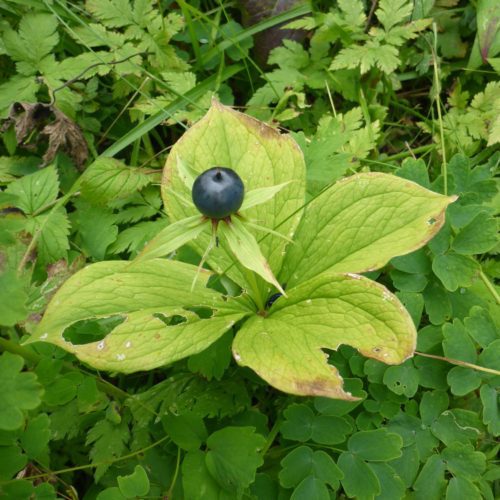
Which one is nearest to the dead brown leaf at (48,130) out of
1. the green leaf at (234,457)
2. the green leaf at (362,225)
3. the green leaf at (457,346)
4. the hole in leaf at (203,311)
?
the hole in leaf at (203,311)

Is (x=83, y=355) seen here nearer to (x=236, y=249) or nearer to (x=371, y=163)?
(x=236, y=249)

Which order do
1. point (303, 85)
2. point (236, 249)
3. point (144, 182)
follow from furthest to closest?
point (303, 85), point (144, 182), point (236, 249)

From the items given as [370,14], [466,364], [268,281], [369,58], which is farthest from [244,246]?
[370,14]

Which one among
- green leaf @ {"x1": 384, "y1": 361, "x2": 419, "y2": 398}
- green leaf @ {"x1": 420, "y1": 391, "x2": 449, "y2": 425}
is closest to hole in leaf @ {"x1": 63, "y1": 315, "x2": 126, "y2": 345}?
Result: green leaf @ {"x1": 384, "y1": 361, "x2": 419, "y2": 398}

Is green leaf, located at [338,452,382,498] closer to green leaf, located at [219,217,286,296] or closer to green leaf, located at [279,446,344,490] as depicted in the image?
green leaf, located at [279,446,344,490]

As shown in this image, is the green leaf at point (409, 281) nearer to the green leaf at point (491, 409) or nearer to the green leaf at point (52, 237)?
the green leaf at point (491, 409)

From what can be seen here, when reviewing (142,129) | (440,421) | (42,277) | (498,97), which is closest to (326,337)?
(440,421)

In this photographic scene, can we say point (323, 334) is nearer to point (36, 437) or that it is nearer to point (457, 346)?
point (457, 346)
